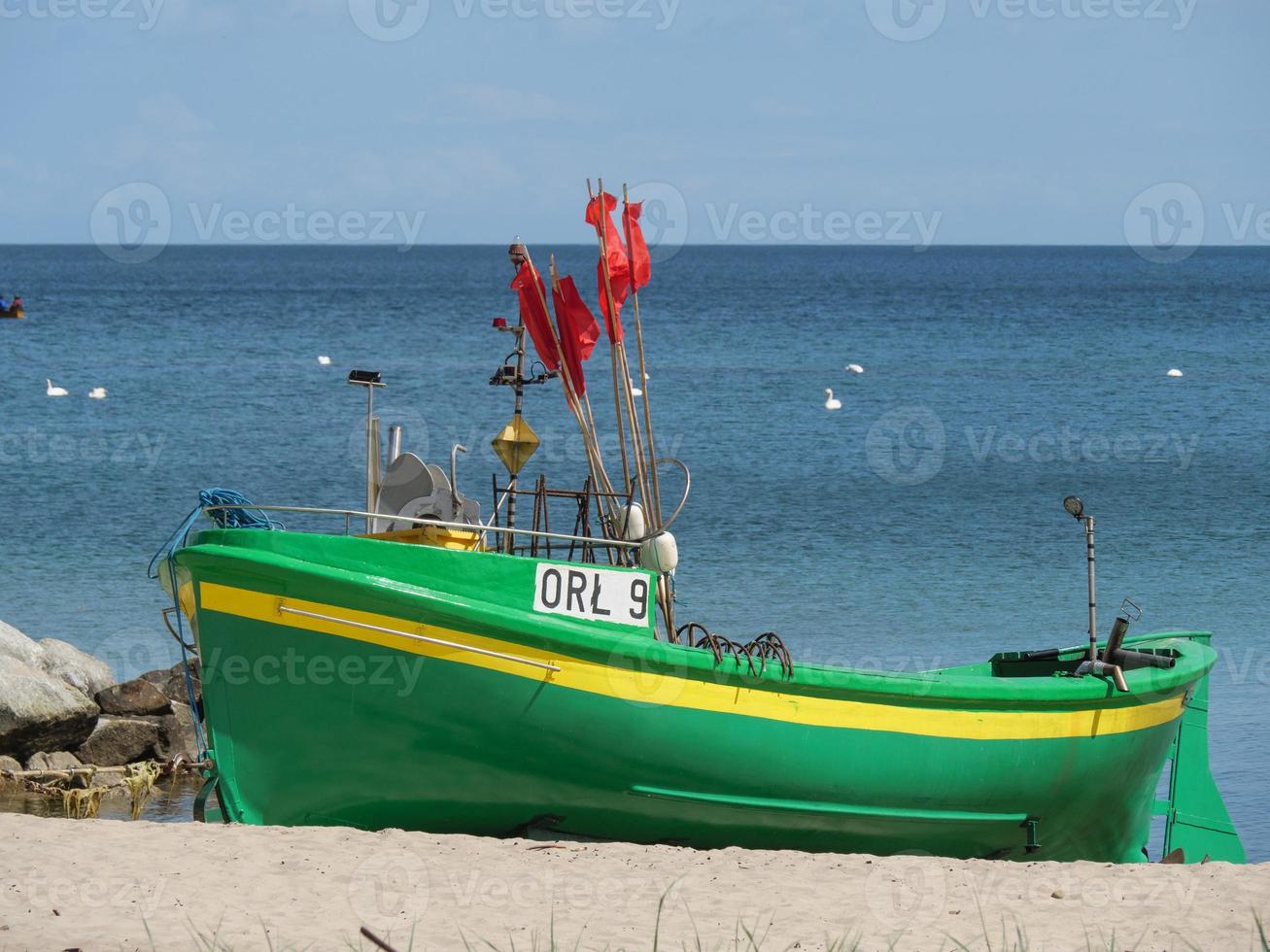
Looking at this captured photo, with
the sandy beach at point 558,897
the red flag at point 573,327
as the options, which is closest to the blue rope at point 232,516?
the sandy beach at point 558,897

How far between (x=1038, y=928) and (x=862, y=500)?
17912 millimetres

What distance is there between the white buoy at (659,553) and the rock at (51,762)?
18.5 ft

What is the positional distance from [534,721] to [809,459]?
21.6 meters

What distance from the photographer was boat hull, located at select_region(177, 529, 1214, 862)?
26.6 feet

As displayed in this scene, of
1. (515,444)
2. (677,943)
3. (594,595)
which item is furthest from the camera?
(515,444)

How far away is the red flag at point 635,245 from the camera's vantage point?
927 cm

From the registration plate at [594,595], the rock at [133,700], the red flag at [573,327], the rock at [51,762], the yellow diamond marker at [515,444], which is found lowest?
the rock at [51,762]

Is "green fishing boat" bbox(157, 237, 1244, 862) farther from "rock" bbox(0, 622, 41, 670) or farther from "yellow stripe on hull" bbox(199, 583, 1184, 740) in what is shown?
"rock" bbox(0, 622, 41, 670)

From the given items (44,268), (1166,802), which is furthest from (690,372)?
(44,268)

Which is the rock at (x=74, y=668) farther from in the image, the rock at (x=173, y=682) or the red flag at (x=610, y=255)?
the red flag at (x=610, y=255)

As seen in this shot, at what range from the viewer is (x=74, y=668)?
13664 millimetres

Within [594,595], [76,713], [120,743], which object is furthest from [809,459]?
[594,595]

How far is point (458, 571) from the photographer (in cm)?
828

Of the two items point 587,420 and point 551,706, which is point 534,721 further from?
point 587,420
